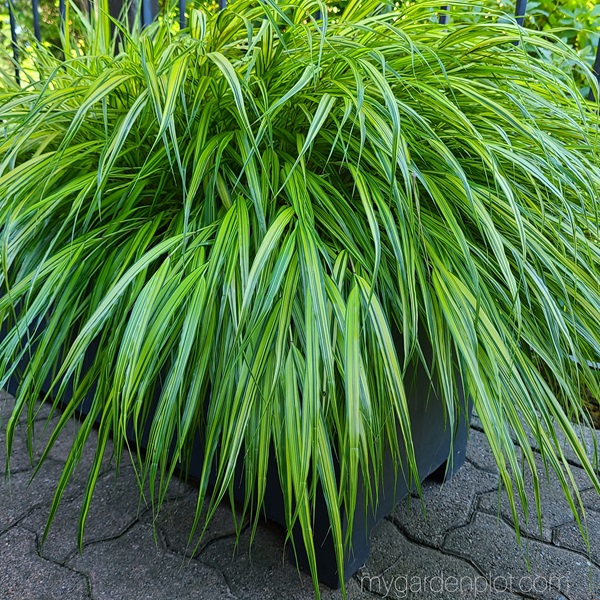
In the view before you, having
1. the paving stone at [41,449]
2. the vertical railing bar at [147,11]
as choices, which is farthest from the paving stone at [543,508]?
the vertical railing bar at [147,11]

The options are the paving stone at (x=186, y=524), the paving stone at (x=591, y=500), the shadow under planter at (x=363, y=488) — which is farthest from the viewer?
the paving stone at (x=591, y=500)

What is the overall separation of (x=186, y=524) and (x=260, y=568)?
0.17 m

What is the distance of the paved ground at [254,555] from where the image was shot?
966 mm

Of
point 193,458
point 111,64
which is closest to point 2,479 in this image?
point 193,458

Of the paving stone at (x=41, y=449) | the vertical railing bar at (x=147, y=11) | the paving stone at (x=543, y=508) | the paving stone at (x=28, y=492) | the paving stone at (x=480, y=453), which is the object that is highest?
the vertical railing bar at (x=147, y=11)

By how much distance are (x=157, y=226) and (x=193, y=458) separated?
44cm

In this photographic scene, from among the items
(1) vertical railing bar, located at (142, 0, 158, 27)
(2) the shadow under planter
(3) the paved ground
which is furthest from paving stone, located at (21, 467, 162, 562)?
(1) vertical railing bar, located at (142, 0, 158, 27)

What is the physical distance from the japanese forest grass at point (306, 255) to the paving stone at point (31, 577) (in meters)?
0.25

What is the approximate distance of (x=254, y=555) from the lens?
1.03 m

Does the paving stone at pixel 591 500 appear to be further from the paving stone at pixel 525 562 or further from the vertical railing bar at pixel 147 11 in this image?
the vertical railing bar at pixel 147 11

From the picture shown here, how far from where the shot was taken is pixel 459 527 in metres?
1.12

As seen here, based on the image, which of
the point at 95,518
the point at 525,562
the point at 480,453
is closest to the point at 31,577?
the point at 95,518

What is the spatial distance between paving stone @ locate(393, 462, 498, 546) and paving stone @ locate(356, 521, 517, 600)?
0.04m

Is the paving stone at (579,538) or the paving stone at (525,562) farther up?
the paving stone at (525,562)
